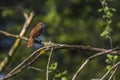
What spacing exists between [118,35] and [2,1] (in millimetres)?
2680

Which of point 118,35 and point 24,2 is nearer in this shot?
point 118,35

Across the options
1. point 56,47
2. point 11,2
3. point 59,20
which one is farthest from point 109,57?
point 11,2

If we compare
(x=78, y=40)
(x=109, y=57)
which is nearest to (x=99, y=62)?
(x=78, y=40)

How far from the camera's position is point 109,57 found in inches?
143

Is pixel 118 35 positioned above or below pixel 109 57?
above

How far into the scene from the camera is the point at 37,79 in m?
13.6

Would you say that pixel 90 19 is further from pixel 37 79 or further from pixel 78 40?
pixel 37 79

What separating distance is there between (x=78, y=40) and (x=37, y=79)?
1.35m

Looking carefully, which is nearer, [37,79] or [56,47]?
[56,47]

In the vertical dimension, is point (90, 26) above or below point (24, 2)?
below

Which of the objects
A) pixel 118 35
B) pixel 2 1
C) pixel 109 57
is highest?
pixel 2 1

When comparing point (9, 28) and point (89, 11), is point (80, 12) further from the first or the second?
point (9, 28)

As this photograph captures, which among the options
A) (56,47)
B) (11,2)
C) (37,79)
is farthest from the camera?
(11,2)

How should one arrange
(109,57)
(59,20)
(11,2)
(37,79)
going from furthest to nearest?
(11,2) < (59,20) < (37,79) < (109,57)
